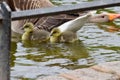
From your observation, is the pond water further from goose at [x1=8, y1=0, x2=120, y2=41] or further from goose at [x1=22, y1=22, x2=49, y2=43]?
goose at [x1=8, y1=0, x2=120, y2=41]

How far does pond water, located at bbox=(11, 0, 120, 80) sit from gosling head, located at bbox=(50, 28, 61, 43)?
84 millimetres

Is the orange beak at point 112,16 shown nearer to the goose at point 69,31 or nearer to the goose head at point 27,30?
the goose at point 69,31

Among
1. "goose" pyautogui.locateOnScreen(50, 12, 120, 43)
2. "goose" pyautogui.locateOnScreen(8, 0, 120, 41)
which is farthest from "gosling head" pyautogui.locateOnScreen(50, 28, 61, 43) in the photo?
"goose" pyautogui.locateOnScreen(8, 0, 120, 41)

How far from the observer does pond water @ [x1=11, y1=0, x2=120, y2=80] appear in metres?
5.75

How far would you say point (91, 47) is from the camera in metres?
6.93

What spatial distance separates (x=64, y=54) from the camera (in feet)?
21.7

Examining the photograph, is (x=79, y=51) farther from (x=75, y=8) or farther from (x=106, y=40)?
(x=75, y=8)

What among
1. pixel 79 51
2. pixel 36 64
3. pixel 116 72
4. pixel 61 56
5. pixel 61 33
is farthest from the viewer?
pixel 61 33

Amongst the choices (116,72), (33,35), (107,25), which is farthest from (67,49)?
(116,72)

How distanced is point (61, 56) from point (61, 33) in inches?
40.5

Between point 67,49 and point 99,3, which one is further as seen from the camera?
point 67,49

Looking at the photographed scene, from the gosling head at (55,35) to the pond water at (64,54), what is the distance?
0.08 m

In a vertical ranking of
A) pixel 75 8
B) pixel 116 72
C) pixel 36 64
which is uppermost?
pixel 75 8

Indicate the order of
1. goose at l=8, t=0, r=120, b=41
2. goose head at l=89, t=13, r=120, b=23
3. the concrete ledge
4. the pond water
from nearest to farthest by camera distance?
the concrete ledge < the pond water < goose at l=8, t=0, r=120, b=41 < goose head at l=89, t=13, r=120, b=23
